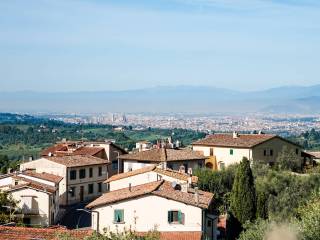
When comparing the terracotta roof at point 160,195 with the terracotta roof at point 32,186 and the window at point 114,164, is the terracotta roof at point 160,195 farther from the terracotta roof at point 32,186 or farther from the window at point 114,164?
the window at point 114,164

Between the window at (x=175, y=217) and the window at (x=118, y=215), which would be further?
the window at (x=118, y=215)

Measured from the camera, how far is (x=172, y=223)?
31062 millimetres

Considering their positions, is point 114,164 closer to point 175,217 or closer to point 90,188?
point 90,188

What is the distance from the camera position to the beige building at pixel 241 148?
62812 mm

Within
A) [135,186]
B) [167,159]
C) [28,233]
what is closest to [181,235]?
[135,186]

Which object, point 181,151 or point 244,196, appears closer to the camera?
point 244,196

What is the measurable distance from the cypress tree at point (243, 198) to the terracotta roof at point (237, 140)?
62.3 feet

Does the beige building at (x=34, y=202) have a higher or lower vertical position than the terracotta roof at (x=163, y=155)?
lower

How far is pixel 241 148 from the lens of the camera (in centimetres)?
6278

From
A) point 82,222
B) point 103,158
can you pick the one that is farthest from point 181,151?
point 82,222

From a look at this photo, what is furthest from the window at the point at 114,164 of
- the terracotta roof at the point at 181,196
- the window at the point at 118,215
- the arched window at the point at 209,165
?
the window at the point at 118,215

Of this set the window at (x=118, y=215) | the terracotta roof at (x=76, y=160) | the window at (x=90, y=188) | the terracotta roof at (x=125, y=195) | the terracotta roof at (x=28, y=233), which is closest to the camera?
the terracotta roof at (x=28, y=233)

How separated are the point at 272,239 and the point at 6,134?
448 feet

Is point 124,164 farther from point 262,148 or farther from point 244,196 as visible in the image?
point 244,196
